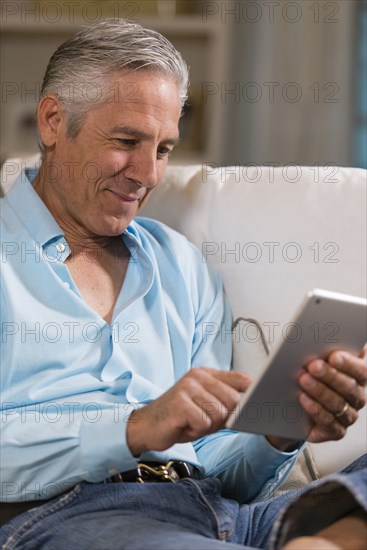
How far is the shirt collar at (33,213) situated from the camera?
1.45 metres

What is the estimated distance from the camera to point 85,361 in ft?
4.55

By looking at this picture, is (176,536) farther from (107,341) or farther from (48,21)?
(48,21)

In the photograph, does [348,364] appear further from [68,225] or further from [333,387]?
[68,225]

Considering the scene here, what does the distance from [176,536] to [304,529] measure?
0.17 metres

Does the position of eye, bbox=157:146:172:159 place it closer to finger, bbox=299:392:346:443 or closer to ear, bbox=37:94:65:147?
ear, bbox=37:94:65:147

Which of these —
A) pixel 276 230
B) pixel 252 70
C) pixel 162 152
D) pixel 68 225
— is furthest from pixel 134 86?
pixel 252 70

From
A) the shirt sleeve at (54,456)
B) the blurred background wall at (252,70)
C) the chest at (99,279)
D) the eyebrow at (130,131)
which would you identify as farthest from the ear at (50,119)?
the blurred background wall at (252,70)

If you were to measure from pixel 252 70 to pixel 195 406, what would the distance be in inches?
92.2

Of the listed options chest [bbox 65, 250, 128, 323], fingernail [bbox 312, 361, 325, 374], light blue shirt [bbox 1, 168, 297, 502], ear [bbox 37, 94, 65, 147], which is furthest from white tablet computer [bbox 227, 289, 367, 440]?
ear [bbox 37, 94, 65, 147]

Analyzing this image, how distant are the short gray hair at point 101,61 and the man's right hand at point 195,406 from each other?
0.55 m

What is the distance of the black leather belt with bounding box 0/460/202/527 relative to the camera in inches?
50.1

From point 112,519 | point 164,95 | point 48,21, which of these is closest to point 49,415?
point 112,519

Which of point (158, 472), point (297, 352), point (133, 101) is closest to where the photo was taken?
point (297, 352)

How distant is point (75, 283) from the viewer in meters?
1.46
